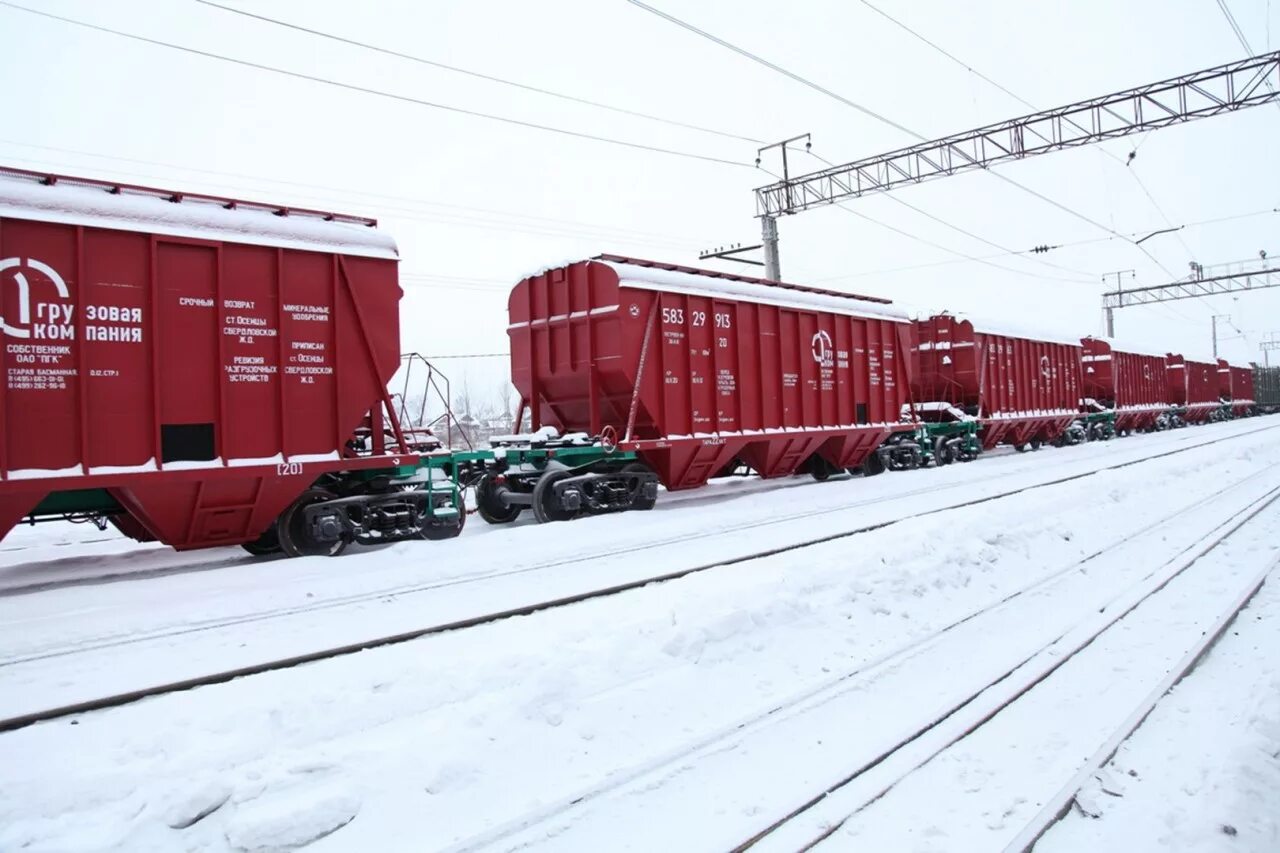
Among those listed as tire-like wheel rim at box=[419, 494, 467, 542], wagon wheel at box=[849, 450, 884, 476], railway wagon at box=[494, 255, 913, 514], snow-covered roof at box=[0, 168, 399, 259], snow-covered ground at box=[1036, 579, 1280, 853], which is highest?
snow-covered roof at box=[0, 168, 399, 259]

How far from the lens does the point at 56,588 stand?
25.5ft

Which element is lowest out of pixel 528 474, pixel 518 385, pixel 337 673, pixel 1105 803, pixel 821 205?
pixel 1105 803

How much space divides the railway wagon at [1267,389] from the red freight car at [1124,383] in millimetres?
35079

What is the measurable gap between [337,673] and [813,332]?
507 inches

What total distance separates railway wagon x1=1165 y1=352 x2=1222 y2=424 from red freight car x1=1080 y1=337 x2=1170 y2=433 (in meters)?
1.62

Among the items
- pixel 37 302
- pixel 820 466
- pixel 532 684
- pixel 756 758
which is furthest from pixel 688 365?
pixel 756 758

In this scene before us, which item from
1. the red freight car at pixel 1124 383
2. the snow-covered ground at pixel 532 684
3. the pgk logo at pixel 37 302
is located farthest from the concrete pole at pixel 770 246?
the pgk logo at pixel 37 302

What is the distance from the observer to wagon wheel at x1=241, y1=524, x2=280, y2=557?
951 centimetres

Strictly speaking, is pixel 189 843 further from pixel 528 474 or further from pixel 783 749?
pixel 528 474

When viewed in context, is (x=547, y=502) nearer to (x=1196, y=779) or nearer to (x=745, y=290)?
(x=745, y=290)

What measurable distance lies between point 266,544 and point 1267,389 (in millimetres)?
86861

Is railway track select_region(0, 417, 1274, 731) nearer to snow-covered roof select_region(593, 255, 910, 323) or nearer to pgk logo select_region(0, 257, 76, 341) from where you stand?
pgk logo select_region(0, 257, 76, 341)

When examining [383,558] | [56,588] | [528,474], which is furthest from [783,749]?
[528,474]

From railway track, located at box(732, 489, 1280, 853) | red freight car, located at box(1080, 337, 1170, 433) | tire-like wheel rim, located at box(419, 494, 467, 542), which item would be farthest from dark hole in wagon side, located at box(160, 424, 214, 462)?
red freight car, located at box(1080, 337, 1170, 433)
